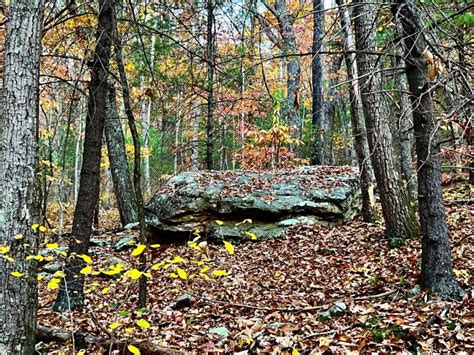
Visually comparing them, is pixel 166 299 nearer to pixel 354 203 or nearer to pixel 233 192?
pixel 233 192

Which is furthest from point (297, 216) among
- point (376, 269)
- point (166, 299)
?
point (166, 299)

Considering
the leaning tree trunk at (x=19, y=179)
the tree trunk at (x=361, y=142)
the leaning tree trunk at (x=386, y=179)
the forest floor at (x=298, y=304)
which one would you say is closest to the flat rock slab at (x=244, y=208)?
the forest floor at (x=298, y=304)

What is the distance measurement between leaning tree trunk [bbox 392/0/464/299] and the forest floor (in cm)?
22

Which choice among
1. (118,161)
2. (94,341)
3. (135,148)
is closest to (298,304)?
(94,341)

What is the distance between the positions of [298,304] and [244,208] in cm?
325

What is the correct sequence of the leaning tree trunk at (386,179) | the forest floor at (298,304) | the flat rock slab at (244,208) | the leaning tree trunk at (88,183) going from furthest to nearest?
the flat rock slab at (244,208)
the leaning tree trunk at (386,179)
the leaning tree trunk at (88,183)
the forest floor at (298,304)

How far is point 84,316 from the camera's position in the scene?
16.0 ft

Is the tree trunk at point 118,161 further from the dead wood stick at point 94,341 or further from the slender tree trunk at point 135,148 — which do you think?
the dead wood stick at point 94,341

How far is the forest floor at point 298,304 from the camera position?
3215 mm

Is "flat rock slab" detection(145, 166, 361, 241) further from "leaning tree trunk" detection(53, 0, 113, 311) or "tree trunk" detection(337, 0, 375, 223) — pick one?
"leaning tree trunk" detection(53, 0, 113, 311)

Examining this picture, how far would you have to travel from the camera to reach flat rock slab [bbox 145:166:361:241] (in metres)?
7.55

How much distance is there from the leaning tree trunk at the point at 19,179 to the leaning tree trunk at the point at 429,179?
10.4ft

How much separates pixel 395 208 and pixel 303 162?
635cm

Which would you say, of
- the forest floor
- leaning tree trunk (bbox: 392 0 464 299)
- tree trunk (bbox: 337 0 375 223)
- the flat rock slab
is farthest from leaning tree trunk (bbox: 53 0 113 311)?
tree trunk (bbox: 337 0 375 223)
